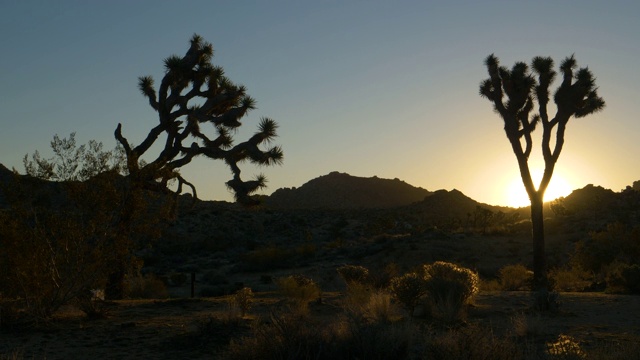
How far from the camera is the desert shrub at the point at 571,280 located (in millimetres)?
21177

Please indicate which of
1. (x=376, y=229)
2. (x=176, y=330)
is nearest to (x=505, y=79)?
(x=176, y=330)

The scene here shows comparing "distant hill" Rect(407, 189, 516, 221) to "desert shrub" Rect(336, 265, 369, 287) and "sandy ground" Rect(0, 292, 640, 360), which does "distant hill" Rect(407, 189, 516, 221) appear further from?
"sandy ground" Rect(0, 292, 640, 360)

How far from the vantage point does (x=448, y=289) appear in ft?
44.4

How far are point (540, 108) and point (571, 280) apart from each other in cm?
600

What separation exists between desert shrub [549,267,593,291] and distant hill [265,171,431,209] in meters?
72.4

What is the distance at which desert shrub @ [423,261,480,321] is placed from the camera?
12.6 m

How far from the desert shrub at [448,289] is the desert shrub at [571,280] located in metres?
7.46

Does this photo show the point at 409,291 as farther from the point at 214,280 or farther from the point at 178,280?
the point at 178,280

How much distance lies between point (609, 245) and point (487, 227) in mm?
19027

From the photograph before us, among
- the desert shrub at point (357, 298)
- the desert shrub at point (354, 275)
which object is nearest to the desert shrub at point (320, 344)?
the desert shrub at point (357, 298)

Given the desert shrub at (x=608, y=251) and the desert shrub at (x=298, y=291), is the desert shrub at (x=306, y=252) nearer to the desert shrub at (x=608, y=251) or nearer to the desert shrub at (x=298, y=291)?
the desert shrub at (x=608, y=251)

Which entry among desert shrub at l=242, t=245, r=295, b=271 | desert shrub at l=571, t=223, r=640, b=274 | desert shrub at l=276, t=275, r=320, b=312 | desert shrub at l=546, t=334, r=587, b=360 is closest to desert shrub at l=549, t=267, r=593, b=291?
desert shrub at l=571, t=223, r=640, b=274

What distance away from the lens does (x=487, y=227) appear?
45.6 metres

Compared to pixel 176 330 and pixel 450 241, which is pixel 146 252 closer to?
pixel 450 241
